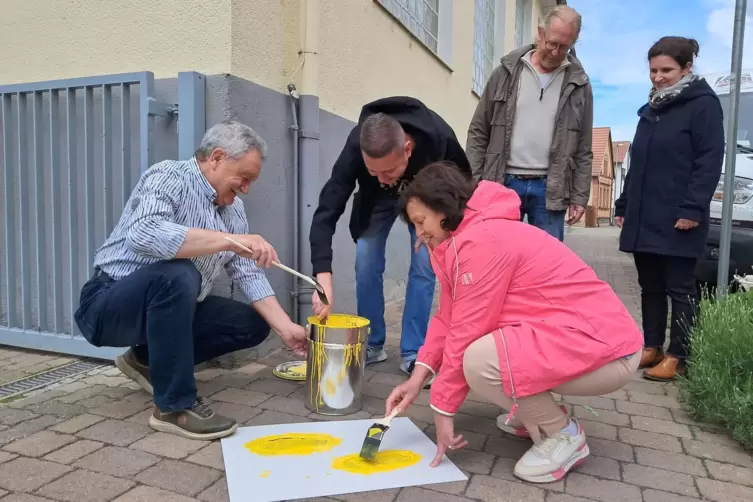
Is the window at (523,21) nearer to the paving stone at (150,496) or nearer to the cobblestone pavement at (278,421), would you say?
the cobblestone pavement at (278,421)

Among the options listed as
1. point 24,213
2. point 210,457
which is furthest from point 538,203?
point 24,213

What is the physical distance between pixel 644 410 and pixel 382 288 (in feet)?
4.70

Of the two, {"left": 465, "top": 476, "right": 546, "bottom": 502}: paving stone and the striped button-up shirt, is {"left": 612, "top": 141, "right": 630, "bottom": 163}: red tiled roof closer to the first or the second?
the striped button-up shirt

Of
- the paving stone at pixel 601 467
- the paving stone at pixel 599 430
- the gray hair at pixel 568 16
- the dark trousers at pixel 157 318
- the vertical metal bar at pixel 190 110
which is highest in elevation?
the gray hair at pixel 568 16

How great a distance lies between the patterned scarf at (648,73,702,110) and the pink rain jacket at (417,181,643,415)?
162 cm

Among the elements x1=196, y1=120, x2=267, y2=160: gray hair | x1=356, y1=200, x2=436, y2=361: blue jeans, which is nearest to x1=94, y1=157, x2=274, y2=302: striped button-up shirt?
x1=196, y1=120, x2=267, y2=160: gray hair

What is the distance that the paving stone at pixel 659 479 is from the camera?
81.7 inches

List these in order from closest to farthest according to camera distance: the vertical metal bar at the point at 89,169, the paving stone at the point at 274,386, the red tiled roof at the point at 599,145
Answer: the paving stone at the point at 274,386, the vertical metal bar at the point at 89,169, the red tiled roof at the point at 599,145

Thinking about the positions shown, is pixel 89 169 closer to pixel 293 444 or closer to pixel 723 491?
pixel 293 444

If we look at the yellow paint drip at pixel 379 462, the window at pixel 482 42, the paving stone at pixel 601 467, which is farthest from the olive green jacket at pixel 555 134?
the window at pixel 482 42

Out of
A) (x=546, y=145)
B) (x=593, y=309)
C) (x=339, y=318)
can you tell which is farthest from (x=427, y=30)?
(x=593, y=309)

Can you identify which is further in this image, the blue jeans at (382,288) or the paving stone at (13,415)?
the blue jeans at (382,288)

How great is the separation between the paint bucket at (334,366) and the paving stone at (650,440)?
3.70ft

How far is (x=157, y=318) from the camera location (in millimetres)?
2268
